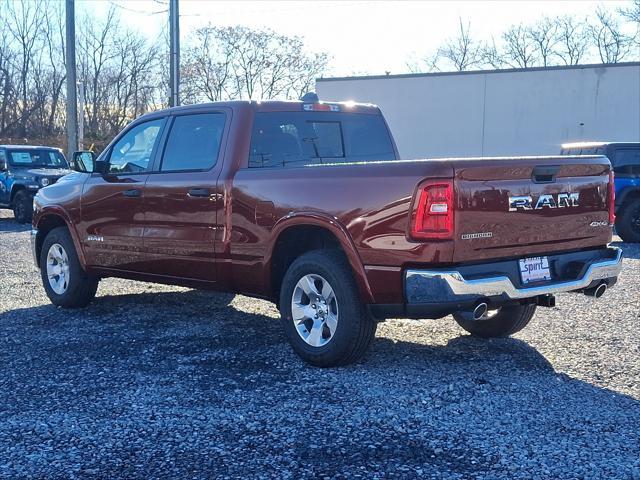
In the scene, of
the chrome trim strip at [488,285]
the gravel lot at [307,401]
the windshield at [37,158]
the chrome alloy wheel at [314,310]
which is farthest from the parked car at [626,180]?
the windshield at [37,158]

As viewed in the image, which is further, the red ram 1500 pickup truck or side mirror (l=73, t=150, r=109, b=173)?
side mirror (l=73, t=150, r=109, b=173)

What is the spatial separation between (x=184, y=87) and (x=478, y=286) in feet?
144

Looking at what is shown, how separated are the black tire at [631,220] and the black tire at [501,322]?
822cm

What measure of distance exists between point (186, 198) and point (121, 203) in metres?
0.97

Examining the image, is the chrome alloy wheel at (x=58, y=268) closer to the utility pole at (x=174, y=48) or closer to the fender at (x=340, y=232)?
the fender at (x=340, y=232)

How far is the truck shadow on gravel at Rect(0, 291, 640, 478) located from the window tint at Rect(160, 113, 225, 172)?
1.38 m

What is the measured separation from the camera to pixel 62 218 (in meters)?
7.18

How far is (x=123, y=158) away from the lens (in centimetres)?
671

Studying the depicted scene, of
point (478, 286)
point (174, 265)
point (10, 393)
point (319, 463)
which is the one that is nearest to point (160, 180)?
point (174, 265)

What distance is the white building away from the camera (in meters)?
22.1

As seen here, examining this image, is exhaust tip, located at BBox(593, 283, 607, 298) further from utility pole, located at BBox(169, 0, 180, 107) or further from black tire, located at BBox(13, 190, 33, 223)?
utility pole, located at BBox(169, 0, 180, 107)

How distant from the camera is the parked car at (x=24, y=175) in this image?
17094 millimetres

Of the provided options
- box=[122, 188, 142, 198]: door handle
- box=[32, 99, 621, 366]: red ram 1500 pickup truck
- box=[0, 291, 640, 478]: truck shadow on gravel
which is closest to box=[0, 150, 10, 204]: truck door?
box=[32, 99, 621, 366]: red ram 1500 pickup truck

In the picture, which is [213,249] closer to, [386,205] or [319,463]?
[386,205]
